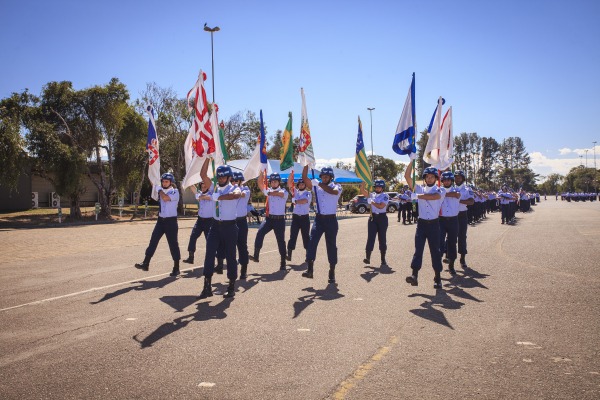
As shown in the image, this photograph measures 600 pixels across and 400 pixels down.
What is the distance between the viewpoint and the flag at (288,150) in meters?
9.94

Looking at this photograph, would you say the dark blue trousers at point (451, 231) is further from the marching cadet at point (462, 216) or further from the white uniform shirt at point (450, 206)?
the marching cadet at point (462, 216)

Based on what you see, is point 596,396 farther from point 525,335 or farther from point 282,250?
point 282,250

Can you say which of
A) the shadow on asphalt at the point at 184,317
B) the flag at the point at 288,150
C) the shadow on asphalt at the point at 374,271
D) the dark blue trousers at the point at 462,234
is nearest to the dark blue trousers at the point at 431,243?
the shadow on asphalt at the point at 374,271

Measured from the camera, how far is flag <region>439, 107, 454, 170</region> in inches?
364

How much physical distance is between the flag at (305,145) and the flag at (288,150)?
0.47 metres

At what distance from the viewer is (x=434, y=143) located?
30.6 ft

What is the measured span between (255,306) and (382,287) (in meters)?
2.34

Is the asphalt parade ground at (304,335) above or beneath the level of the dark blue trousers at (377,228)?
beneath

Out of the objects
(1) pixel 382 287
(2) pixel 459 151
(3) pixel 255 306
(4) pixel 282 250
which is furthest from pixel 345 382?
(2) pixel 459 151

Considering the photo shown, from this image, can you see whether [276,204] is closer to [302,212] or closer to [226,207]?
[302,212]

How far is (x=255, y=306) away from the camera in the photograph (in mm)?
6254

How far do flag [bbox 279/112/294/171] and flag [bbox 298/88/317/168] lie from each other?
0.47m

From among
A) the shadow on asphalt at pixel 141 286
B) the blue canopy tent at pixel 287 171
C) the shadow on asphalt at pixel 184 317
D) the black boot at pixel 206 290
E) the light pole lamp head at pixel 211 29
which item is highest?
the light pole lamp head at pixel 211 29

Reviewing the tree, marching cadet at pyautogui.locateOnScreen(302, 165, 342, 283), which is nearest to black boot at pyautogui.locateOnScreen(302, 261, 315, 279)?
marching cadet at pyautogui.locateOnScreen(302, 165, 342, 283)
